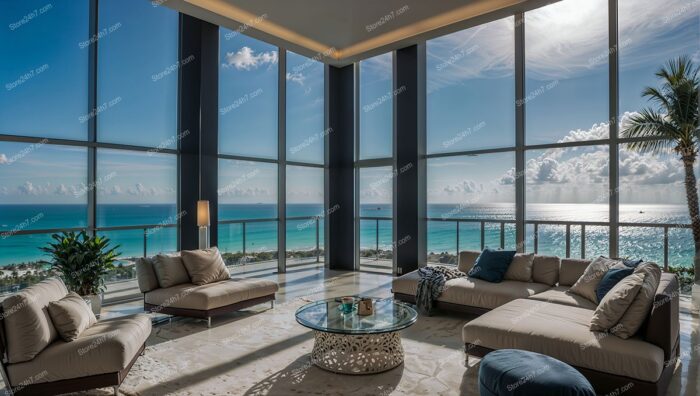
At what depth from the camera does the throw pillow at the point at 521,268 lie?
202 inches

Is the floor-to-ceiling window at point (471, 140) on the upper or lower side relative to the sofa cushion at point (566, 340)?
upper

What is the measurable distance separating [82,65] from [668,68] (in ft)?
26.4

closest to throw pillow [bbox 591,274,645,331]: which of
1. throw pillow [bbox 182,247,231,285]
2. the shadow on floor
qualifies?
the shadow on floor

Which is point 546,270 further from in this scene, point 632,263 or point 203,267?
point 203,267

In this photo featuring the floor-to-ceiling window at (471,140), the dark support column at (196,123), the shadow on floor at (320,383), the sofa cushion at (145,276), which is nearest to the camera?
the shadow on floor at (320,383)

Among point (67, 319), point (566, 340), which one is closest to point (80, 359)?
point (67, 319)

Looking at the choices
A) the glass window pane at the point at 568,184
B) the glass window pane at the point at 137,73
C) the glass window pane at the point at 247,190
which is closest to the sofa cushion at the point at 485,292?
the glass window pane at the point at 568,184

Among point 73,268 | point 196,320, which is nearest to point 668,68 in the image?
point 196,320

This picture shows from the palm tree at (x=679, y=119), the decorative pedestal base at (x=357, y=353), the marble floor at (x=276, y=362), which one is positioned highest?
the palm tree at (x=679, y=119)

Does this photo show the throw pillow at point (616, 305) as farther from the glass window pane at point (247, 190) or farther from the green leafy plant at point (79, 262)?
the glass window pane at point (247, 190)

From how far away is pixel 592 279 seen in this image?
168 inches

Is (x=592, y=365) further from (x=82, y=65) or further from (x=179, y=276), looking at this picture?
(x=82, y=65)

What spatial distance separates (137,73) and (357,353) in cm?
551

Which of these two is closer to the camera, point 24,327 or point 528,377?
point 528,377
